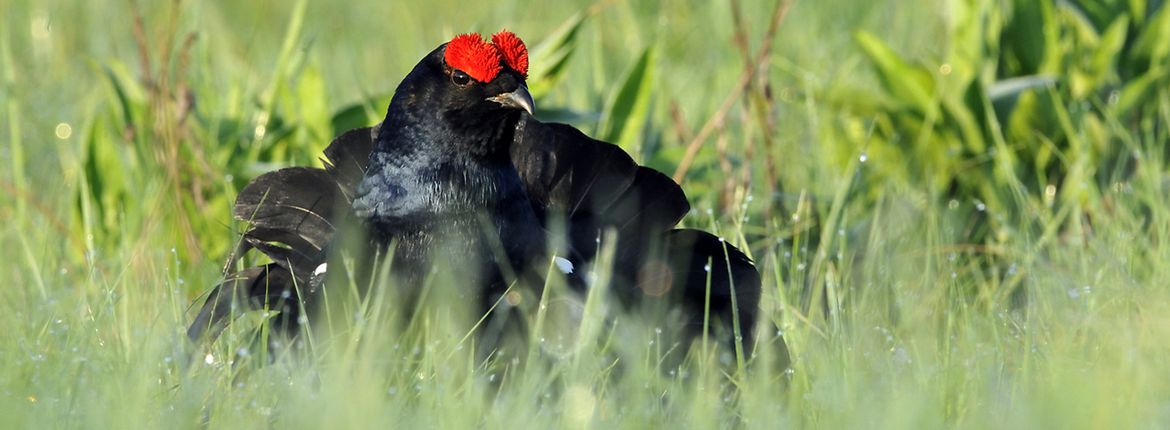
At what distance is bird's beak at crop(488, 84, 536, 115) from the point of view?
332cm

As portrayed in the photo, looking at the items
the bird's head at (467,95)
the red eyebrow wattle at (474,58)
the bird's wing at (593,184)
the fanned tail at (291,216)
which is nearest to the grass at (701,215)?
the fanned tail at (291,216)

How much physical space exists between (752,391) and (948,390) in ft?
1.23

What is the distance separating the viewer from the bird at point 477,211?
3.29 metres

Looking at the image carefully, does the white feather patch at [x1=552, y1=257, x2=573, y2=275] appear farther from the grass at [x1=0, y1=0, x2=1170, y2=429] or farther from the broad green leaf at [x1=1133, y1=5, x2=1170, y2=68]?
the broad green leaf at [x1=1133, y1=5, x2=1170, y2=68]

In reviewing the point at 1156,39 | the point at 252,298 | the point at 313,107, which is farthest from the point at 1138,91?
the point at 252,298

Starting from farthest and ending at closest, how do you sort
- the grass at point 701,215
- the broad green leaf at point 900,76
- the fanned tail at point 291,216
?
the broad green leaf at point 900,76, the fanned tail at point 291,216, the grass at point 701,215

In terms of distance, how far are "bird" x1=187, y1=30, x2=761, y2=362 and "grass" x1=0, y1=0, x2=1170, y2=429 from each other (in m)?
0.12

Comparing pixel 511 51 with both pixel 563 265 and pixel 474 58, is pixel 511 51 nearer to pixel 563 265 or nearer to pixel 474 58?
pixel 474 58

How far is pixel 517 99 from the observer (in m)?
3.34

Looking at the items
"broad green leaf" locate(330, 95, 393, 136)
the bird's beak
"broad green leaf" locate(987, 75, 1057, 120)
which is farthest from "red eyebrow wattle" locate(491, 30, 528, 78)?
"broad green leaf" locate(987, 75, 1057, 120)

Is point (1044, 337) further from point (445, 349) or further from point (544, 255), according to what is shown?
point (445, 349)

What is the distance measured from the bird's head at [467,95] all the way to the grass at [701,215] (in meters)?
0.45

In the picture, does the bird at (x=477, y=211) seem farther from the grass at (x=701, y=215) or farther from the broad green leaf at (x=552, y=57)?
the broad green leaf at (x=552, y=57)

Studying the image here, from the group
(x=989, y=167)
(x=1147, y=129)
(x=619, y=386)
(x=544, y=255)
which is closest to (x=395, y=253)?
(x=544, y=255)
